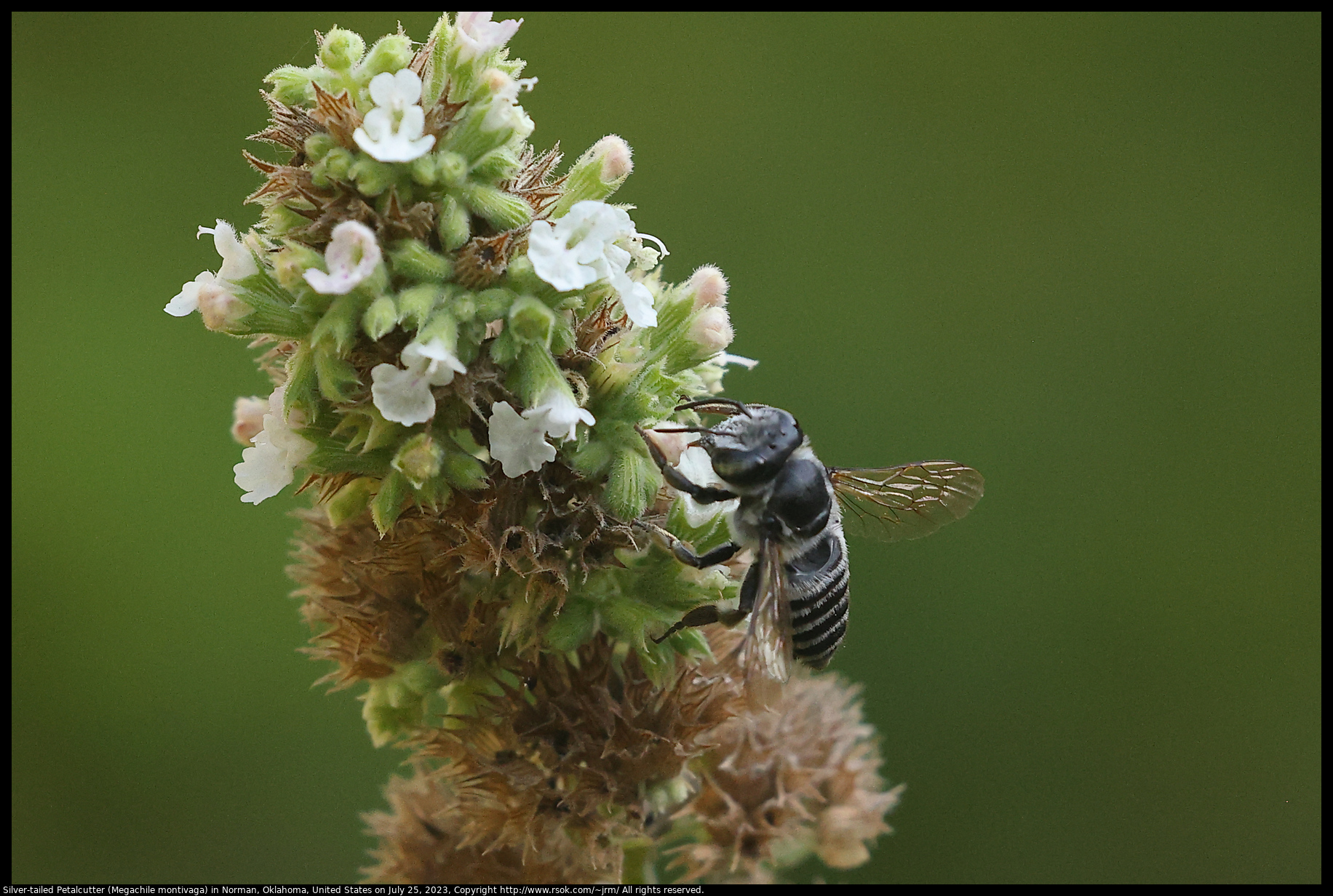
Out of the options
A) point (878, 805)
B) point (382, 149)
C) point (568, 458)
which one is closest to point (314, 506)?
point (568, 458)

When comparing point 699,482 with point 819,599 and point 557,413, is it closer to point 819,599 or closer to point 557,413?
point 819,599

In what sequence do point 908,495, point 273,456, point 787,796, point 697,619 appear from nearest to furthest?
point 273,456
point 697,619
point 787,796
point 908,495

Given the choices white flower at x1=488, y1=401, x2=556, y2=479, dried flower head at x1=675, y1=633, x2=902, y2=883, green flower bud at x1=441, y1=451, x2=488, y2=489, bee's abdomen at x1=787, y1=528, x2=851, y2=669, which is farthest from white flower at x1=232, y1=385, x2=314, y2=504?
dried flower head at x1=675, y1=633, x2=902, y2=883

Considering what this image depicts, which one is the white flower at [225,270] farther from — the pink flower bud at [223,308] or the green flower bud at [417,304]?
the green flower bud at [417,304]

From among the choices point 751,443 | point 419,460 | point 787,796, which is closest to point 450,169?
point 419,460

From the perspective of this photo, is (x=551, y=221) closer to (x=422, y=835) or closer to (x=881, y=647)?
(x=422, y=835)

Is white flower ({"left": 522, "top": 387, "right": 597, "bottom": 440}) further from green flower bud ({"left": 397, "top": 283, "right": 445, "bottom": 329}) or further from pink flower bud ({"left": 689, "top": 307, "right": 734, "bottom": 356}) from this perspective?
pink flower bud ({"left": 689, "top": 307, "right": 734, "bottom": 356})
